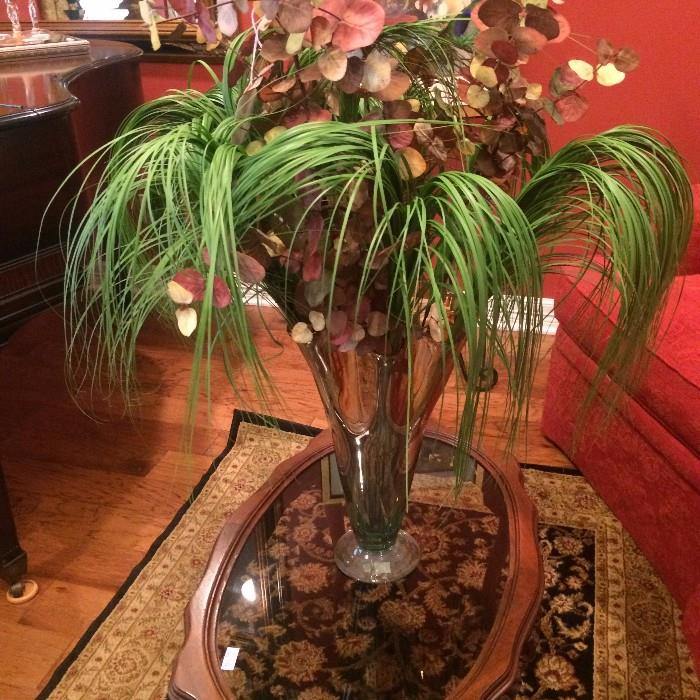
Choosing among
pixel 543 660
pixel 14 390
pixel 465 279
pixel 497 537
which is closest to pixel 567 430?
pixel 543 660

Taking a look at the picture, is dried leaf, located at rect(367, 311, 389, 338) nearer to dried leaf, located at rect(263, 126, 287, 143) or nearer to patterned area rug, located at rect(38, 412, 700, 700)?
dried leaf, located at rect(263, 126, 287, 143)

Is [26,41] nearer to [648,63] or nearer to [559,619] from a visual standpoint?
[648,63]

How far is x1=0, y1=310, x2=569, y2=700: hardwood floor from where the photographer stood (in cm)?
130

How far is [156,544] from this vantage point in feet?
4.70

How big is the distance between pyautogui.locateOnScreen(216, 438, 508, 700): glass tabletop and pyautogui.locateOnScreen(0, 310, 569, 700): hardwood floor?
0.21 metres

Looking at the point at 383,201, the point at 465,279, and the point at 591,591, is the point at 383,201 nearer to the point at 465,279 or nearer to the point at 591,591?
the point at 465,279

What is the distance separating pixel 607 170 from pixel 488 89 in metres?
0.14

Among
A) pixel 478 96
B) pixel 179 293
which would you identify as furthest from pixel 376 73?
pixel 179 293

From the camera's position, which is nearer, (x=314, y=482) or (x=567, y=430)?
(x=314, y=482)

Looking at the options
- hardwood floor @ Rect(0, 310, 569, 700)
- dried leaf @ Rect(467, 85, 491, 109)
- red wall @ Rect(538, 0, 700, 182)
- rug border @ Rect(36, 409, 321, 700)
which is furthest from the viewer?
red wall @ Rect(538, 0, 700, 182)

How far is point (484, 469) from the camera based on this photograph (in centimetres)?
106

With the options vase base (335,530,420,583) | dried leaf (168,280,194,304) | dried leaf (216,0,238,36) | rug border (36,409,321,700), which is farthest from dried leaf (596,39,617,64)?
vase base (335,530,420,583)

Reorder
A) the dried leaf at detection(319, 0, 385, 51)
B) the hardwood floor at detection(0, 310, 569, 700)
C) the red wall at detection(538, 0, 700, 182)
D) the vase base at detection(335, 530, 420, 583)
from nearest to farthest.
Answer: the dried leaf at detection(319, 0, 385, 51) < the vase base at detection(335, 530, 420, 583) < the hardwood floor at detection(0, 310, 569, 700) < the red wall at detection(538, 0, 700, 182)

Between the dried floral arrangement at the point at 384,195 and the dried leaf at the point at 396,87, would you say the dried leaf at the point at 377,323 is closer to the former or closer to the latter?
the dried floral arrangement at the point at 384,195
